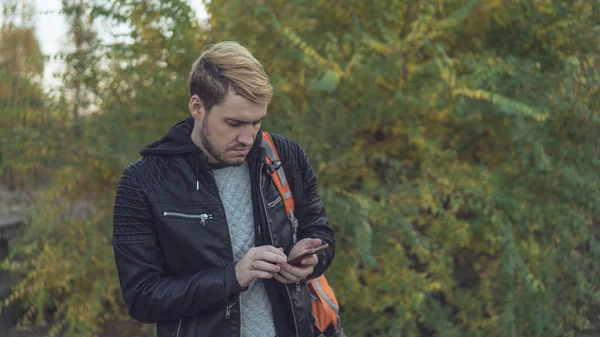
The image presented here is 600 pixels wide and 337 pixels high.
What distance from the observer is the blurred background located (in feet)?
13.0

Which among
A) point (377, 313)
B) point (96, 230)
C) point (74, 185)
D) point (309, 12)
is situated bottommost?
point (377, 313)

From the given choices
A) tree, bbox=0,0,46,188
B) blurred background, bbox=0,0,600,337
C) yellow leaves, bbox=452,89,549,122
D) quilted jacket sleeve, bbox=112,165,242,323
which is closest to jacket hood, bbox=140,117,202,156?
quilted jacket sleeve, bbox=112,165,242,323

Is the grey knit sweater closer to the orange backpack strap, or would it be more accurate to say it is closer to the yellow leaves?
the orange backpack strap

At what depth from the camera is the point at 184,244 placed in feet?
6.47

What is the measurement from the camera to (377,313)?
451cm

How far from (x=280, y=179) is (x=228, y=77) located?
0.41m

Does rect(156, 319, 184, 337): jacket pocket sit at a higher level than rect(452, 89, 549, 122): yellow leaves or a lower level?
lower

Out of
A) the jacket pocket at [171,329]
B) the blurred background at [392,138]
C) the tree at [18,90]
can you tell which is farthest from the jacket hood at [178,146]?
the tree at [18,90]

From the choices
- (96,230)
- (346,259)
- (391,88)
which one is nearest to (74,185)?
(96,230)

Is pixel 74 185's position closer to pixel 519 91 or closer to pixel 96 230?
pixel 96 230

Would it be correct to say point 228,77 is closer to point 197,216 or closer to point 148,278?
point 197,216

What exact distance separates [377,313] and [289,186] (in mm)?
2525

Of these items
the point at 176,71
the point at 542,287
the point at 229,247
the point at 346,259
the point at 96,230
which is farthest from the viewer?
the point at 96,230

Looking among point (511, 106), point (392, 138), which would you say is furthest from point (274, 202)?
point (392, 138)
